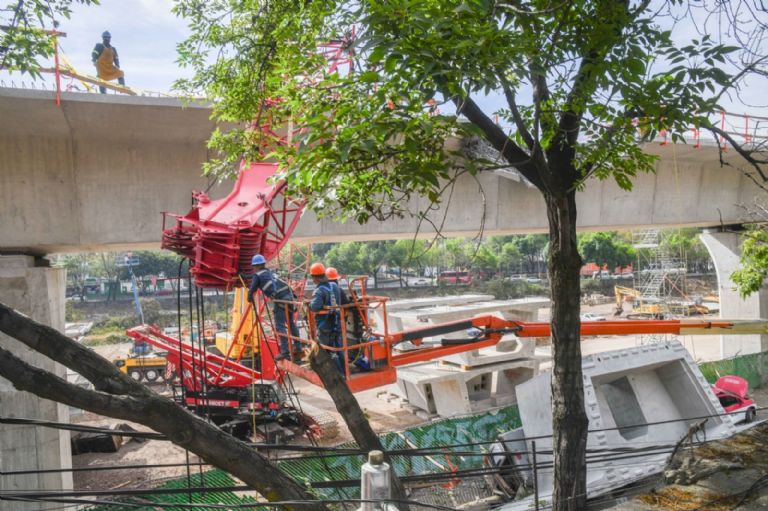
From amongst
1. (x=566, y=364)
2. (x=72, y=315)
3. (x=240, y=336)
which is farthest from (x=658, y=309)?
(x=72, y=315)

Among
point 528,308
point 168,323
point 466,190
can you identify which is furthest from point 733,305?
point 168,323

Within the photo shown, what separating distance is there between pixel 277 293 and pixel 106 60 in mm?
5588

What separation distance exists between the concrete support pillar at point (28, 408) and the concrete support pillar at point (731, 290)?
18.6 meters

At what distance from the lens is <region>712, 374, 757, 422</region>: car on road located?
36.8 ft

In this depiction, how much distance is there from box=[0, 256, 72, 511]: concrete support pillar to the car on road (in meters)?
12.6

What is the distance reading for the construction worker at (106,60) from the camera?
9711 millimetres

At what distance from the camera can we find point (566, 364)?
5117 millimetres

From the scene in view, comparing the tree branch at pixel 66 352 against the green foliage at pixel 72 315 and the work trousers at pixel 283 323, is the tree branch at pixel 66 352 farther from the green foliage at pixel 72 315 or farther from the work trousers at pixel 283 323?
the green foliage at pixel 72 315

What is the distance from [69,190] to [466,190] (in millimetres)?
7985

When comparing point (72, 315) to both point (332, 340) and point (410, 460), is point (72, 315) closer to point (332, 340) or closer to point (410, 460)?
point (410, 460)

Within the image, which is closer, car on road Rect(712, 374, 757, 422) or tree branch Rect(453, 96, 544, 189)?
tree branch Rect(453, 96, 544, 189)

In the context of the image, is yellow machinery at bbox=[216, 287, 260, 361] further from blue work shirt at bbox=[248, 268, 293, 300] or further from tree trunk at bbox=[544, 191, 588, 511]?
tree trunk at bbox=[544, 191, 588, 511]

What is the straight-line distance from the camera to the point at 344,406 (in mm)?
4746

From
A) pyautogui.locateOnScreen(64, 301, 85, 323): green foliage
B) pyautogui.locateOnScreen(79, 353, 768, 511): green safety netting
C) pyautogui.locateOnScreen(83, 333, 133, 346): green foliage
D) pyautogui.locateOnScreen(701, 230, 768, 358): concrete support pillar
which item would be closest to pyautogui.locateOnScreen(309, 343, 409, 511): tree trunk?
pyautogui.locateOnScreen(79, 353, 768, 511): green safety netting
